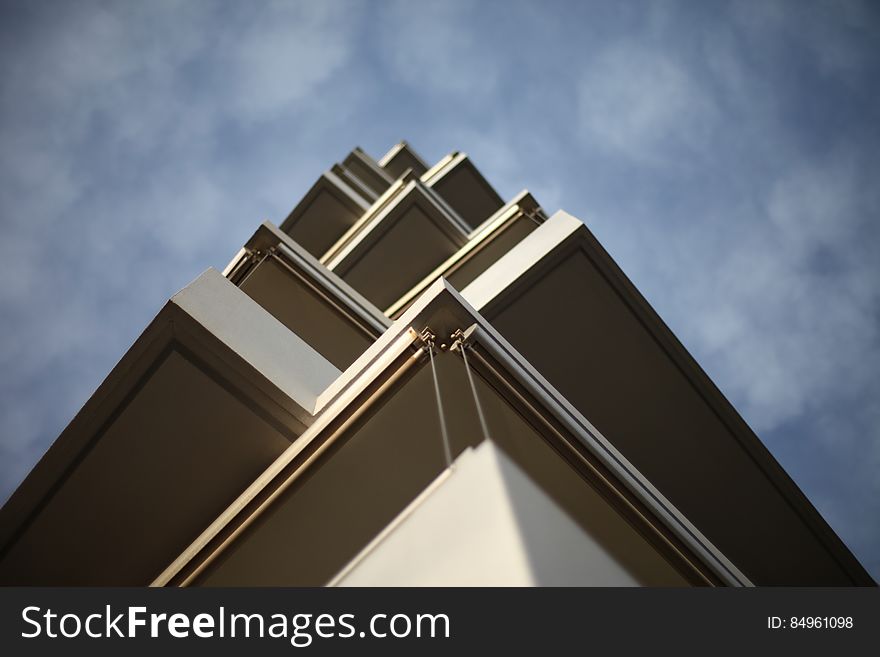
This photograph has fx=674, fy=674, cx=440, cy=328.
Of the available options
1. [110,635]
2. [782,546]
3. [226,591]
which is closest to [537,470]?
[226,591]

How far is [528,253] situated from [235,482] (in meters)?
3.77

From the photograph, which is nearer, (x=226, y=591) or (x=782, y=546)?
(x=226, y=591)

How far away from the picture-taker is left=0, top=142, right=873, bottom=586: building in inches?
90.2

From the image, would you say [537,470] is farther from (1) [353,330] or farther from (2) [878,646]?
(1) [353,330]

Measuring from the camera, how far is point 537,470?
12.4ft

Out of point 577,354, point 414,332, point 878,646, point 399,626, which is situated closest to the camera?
point 399,626

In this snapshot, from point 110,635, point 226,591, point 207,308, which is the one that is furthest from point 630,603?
point 207,308

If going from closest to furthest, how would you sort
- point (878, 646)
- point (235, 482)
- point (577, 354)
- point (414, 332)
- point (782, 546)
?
1. point (878, 646)
2. point (414, 332)
3. point (235, 482)
4. point (577, 354)
5. point (782, 546)

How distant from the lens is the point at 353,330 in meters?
8.05

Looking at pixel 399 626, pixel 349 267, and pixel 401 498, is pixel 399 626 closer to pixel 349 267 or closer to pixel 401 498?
pixel 401 498

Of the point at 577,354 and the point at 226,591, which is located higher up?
the point at 577,354

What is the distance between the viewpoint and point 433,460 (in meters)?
3.74

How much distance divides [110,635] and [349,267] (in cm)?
1052

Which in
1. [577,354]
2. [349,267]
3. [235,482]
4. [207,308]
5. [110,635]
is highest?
[349,267]
